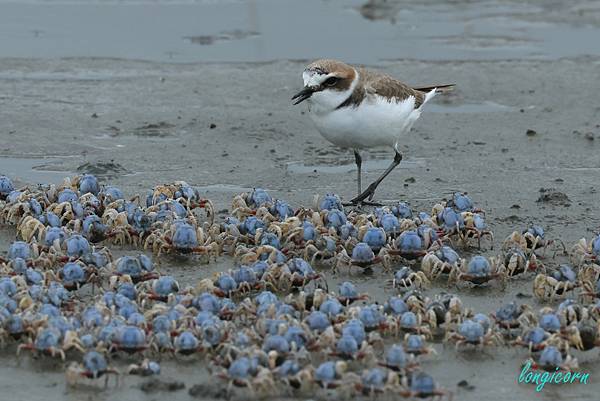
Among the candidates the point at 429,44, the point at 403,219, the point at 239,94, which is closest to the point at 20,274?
the point at 403,219

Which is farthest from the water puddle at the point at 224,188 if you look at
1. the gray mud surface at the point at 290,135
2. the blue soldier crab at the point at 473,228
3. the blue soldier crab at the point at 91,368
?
the blue soldier crab at the point at 91,368

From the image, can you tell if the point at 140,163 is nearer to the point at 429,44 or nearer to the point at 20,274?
the point at 20,274

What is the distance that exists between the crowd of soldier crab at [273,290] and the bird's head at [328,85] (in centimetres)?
109

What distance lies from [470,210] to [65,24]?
27.3 feet

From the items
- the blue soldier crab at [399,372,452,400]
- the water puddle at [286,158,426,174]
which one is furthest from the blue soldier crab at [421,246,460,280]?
the water puddle at [286,158,426,174]

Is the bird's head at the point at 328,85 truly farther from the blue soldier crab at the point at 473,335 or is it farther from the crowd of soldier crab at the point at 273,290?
the blue soldier crab at the point at 473,335

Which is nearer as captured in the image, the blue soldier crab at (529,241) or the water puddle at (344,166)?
the blue soldier crab at (529,241)

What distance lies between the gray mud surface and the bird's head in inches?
31.2

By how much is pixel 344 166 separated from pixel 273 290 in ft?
12.8

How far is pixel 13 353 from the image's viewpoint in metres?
6.72

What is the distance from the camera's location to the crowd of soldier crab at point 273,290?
647 cm

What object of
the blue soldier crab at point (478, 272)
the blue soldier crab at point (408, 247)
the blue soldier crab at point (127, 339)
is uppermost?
the blue soldier crab at point (408, 247)

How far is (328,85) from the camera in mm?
9789

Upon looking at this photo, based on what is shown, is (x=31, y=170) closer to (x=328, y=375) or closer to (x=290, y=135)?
(x=290, y=135)
